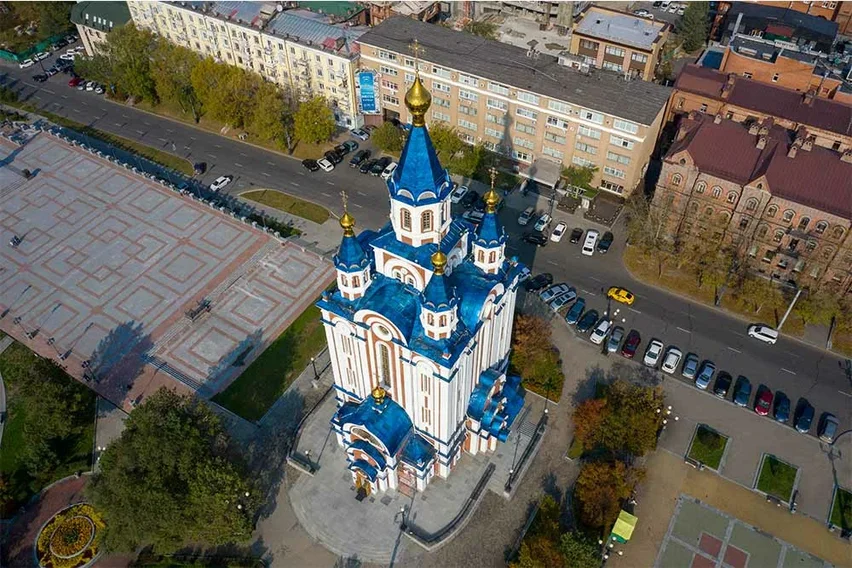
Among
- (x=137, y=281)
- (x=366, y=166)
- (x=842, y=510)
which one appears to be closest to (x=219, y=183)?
(x=137, y=281)

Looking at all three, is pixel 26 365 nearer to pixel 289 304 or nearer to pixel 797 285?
pixel 289 304

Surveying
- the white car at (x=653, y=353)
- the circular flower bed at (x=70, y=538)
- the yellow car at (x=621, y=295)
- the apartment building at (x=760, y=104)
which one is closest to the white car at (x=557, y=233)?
the yellow car at (x=621, y=295)

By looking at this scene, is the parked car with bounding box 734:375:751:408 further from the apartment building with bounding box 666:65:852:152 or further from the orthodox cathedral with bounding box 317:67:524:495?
the apartment building with bounding box 666:65:852:152

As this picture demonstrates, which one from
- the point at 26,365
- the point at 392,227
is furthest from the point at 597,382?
the point at 26,365

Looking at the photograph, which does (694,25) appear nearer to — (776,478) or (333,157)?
(333,157)

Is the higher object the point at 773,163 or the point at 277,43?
the point at 277,43

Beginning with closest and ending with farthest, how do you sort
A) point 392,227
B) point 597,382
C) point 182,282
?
point 392,227 → point 597,382 → point 182,282
